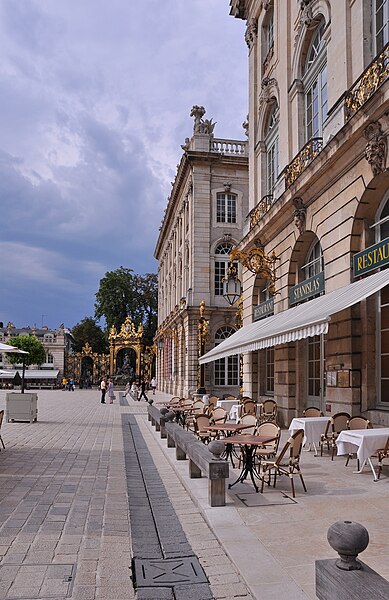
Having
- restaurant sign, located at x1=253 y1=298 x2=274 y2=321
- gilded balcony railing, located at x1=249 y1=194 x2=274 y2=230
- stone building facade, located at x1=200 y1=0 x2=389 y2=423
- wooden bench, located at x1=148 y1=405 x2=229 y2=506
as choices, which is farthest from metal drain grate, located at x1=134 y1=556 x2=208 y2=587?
gilded balcony railing, located at x1=249 y1=194 x2=274 y2=230

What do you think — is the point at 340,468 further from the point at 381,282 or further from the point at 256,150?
the point at 256,150

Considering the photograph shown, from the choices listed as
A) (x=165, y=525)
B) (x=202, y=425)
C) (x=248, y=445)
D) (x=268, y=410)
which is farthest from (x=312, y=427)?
(x=268, y=410)

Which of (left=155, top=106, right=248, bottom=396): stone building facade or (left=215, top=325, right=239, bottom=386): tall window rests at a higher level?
(left=155, top=106, right=248, bottom=396): stone building facade

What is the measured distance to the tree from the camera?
83750 millimetres

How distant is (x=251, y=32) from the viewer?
75.3ft

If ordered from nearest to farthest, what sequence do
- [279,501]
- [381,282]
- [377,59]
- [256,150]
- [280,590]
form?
1. [280,590]
2. [279,501]
3. [381,282]
4. [377,59]
5. [256,150]

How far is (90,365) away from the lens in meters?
72.9

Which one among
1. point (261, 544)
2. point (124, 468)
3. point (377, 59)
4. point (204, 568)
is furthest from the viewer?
Result: point (377, 59)

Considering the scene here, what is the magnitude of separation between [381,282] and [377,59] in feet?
15.4

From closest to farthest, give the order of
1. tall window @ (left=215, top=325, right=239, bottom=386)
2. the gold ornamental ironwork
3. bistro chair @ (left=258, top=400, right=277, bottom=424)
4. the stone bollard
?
the stone bollard → bistro chair @ (left=258, top=400, right=277, bottom=424) → the gold ornamental ironwork → tall window @ (left=215, top=325, right=239, bottom=386)

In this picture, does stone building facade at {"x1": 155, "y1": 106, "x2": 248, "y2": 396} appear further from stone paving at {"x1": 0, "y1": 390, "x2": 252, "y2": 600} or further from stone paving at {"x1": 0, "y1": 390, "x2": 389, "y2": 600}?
stone paving at {"x1": 0, "y1": 390, "x2": 389, "y2": 600}

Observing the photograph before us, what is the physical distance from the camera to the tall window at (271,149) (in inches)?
795

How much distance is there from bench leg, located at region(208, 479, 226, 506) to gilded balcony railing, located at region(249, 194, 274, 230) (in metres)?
13.5

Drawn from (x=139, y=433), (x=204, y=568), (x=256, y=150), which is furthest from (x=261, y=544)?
(x=256, y=150)
